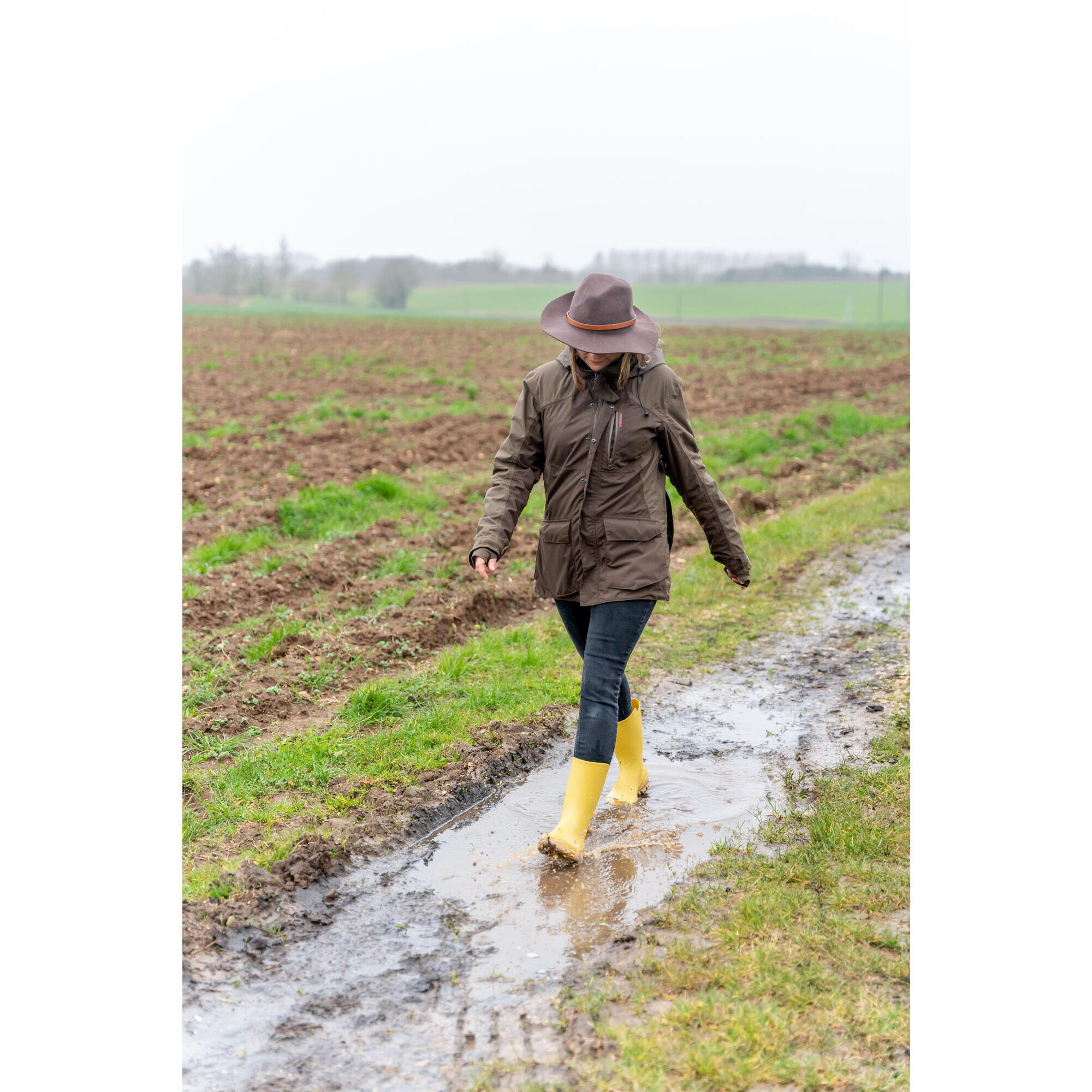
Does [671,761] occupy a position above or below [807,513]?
below

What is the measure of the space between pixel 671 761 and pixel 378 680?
5.81 ft

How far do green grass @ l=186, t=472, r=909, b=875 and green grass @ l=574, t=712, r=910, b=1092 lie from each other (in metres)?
1.59

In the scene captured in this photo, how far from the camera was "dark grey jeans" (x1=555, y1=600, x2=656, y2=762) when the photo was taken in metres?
4.16

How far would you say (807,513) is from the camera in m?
11.0

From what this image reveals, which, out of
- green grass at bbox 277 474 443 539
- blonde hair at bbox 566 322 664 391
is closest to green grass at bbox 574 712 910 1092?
blonde hair at bbox 566 322 664 391

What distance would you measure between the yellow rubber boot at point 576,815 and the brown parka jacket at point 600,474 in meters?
0.66

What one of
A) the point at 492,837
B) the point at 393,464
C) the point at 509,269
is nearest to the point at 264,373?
the point at 393,464

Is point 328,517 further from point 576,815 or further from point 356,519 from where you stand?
point 576,815

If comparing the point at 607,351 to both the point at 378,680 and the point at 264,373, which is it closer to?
the point at 378,680

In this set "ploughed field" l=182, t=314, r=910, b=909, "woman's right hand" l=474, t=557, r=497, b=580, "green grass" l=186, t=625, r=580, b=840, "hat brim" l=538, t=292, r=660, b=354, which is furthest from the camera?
"ploughed field" l=182, t=314, r=910, b=909

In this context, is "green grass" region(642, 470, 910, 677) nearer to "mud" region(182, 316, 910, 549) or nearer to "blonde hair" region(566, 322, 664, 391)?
"blonde hair" region(566, 322, 664, 391)

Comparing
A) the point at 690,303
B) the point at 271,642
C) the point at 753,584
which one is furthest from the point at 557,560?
the point at 690,303

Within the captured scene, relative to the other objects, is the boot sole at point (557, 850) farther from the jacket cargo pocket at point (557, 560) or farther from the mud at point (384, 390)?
the mud at point (384, 390)

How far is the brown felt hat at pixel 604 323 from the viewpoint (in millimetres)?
3947
